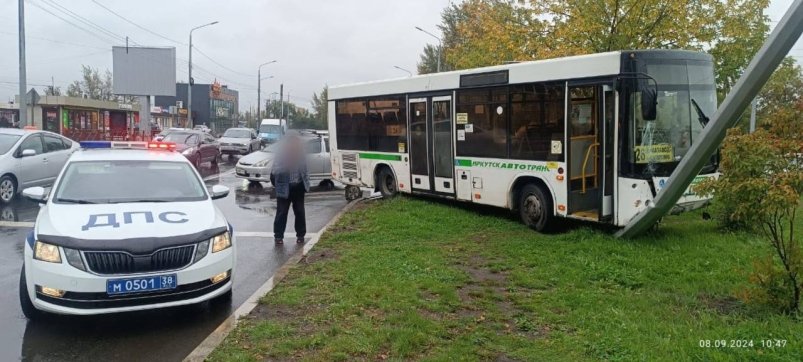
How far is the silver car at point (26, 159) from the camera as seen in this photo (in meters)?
13.0

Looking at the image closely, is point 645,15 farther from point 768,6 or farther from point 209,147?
point 209,147

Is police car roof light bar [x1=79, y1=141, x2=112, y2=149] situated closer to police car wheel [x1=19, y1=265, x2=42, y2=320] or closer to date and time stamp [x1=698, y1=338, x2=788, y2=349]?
police car wheel [x1=19, y1=265, x2=42, y2=320]

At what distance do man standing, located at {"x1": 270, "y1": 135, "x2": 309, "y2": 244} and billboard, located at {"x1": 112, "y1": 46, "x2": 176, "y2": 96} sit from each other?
40865 millimetres

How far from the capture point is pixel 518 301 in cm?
602

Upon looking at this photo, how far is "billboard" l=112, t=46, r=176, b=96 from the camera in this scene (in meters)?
46.4

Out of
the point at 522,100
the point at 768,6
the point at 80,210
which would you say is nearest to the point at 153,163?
the point at 80,210

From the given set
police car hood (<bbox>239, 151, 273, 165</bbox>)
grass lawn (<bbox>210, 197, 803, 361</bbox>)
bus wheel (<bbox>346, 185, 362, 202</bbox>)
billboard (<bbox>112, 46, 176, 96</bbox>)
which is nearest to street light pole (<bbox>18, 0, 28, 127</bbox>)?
police car hood (<bbox>239, 151, 273, 165</bbox>)

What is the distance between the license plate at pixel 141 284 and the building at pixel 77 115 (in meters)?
36.1

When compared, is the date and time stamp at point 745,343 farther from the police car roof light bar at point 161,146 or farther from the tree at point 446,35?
the tree at point 446,35

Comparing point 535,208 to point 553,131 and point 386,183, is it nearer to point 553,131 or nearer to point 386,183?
point 553,131

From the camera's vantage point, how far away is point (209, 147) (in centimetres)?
2586

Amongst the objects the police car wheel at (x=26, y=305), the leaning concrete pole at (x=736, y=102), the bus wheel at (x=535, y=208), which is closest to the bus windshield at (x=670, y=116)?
the leaning concrete pole at (x=736, y=102)

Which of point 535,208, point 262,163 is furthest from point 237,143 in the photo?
point 535,208

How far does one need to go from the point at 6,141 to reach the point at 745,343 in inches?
571
